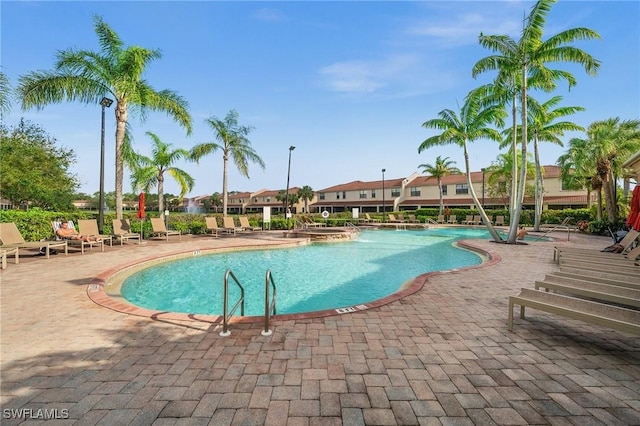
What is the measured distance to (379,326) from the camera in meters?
4.30

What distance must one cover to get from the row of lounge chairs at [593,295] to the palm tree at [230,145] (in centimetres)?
2238

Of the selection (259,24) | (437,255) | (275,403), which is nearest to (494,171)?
(437,255)

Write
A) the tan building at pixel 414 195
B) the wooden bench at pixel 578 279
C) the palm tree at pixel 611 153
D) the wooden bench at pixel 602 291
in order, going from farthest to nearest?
the tan building at pixel 414 195 < the palm tree at pixel 611 153 < the wooden bench at pixel 578 279 < the wooden bench at pixel 602 291

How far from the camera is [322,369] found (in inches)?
122

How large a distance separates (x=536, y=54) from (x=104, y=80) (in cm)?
2110

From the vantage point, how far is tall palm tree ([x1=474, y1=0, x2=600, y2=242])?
12.4 m

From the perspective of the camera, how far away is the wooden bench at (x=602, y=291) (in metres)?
3.95

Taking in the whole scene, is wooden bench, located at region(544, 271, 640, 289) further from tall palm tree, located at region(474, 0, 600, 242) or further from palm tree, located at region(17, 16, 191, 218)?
palm tree, located at region(17, 16, 191, 218)

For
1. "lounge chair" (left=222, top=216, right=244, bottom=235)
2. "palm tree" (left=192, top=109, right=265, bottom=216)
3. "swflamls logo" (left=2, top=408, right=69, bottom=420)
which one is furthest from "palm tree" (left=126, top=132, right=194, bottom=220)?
"swflamls logo" (left=2, top=408, right=69, bottom=420)

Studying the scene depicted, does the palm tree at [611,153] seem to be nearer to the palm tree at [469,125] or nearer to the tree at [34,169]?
the palm tree at [469,125]

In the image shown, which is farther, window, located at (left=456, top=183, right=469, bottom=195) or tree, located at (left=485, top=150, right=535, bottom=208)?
window, located at (left=456, top=183, right=469, bottom=195)

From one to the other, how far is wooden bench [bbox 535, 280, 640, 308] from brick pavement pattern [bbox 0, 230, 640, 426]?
1.71ft

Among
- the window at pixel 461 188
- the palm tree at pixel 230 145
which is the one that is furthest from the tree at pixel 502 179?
the palm tree at pixel 230 145

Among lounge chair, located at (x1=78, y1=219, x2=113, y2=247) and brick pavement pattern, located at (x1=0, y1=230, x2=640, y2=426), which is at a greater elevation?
lounge chair, located at (x1=78, y1=219, x2=113, y2=247)
